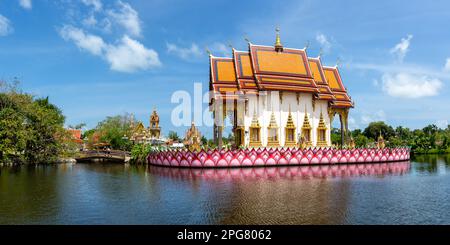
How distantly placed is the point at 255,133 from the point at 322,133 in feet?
19.8

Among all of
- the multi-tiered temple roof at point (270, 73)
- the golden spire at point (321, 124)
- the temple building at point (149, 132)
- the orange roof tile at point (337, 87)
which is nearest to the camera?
the multi-tiered temple roof at point (270, 73)

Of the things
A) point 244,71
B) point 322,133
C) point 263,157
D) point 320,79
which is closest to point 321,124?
point 322,133

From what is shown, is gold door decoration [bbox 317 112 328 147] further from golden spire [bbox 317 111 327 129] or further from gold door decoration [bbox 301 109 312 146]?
gold door decoration [bbox 301 109 312 146]

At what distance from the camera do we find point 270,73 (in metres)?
27.5

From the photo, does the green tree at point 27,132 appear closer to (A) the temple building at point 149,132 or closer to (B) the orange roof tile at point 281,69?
(A) the temple building at point 149,132

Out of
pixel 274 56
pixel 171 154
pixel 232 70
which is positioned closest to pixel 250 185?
pixel 171 154

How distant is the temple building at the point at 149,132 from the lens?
34.7 metres

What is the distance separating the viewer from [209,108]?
106 feet

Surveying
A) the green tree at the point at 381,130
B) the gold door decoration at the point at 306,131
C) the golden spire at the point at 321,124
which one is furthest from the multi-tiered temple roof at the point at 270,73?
the green tree at the point at 381,130

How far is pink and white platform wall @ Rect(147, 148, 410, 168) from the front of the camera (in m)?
22.0

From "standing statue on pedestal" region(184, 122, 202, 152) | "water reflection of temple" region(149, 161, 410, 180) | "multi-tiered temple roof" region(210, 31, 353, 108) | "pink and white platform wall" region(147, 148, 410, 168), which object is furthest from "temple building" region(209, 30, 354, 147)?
"water reflection of temple" region(149, 161, 410, 180)

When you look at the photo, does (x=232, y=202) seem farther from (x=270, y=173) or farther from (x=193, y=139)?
(x=193, y=139)
